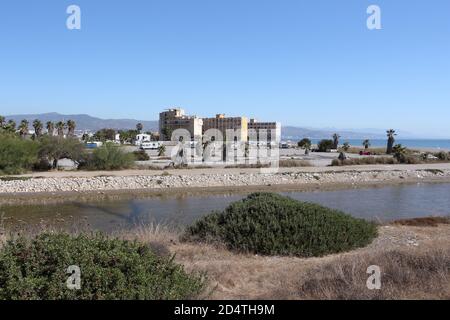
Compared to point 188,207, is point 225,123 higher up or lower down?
higher up

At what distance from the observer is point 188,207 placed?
1025 inches

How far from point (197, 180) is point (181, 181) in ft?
4.64

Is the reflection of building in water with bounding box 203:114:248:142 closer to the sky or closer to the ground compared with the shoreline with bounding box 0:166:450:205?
closer to the sky

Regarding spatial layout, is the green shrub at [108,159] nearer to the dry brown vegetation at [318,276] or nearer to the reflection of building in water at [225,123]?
the dry brown vegetation at [318,276]

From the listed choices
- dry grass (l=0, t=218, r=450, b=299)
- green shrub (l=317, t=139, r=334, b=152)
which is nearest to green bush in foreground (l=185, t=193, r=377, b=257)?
dry grass (l=0, t=218, r=450, b=299)

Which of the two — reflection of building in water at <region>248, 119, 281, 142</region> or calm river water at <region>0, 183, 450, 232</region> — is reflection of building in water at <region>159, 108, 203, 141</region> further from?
calm river water at <region>0, 183, 450, 232</region>

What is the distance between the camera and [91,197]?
3003cm

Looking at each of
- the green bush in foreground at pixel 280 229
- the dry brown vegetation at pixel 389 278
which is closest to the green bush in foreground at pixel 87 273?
the dry brown vegetation at pixel 389 278

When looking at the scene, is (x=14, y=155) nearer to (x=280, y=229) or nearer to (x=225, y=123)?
(x=280, y=229)

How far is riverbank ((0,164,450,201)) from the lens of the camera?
32750 millimetres

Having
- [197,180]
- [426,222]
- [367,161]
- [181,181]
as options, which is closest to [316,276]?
[426,222]
